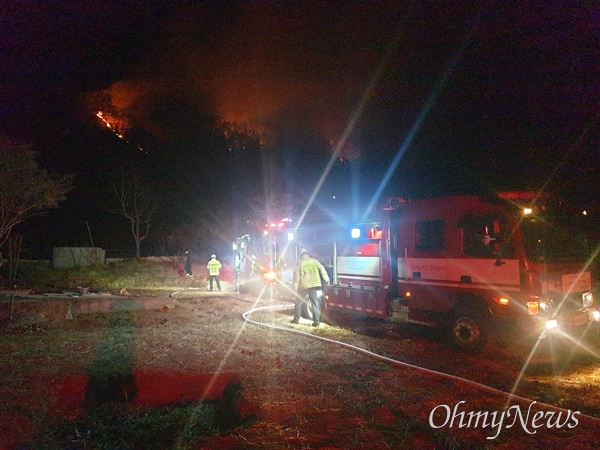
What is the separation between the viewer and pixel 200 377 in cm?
636

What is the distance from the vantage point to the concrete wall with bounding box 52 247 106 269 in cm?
2566

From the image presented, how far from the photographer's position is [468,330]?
787 cm

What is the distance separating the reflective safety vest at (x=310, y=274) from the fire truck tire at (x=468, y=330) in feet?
10.3

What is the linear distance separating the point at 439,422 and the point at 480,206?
420cm

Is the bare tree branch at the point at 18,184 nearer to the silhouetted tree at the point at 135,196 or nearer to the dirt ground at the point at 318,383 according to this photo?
the dirt ground at the point at 318,383

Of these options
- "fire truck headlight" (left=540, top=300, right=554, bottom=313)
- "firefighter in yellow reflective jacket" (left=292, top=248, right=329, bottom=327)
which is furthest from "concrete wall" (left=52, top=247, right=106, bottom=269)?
"fire truck headlight" (left=540, top=300, right=554, bottom=313)

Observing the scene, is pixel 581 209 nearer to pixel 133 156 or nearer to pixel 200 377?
pixel 200 377

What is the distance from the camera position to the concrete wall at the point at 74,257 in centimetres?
2566

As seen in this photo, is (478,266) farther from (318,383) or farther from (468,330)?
(318,383)

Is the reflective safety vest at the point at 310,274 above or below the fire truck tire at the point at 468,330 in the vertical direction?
above

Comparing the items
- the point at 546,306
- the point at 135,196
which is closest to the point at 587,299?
the point at 546,306

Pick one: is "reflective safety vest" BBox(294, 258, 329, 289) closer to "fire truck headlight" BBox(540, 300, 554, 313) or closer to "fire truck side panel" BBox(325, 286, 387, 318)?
"fire truck side panel" BBox(325, 286, 387, 318)

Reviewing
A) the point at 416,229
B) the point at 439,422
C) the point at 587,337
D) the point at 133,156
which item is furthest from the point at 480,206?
the point at 133,156

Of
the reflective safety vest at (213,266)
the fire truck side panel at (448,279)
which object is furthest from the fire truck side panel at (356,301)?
the reflective safety vest at (213,266)
